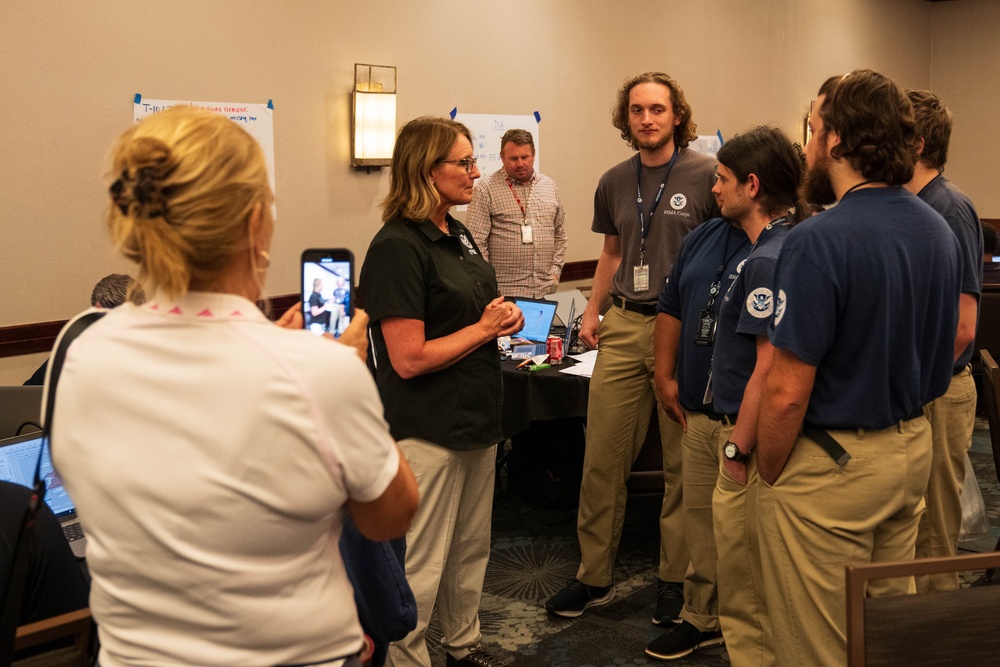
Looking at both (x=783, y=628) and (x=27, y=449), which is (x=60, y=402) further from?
(x=783, y=628)

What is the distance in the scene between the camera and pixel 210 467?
1.06m

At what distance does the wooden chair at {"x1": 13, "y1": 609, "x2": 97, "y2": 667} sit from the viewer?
4.87ft

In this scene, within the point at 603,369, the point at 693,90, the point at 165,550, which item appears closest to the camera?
the point at 165,550

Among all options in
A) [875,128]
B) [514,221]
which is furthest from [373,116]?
[875,128]

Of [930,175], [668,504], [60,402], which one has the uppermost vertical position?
[930,175]

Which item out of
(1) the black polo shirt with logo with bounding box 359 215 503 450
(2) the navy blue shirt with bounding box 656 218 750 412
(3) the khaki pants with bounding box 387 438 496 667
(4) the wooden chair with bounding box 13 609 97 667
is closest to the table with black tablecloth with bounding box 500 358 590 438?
(2) the navy blue shirt with bounding box 656 218 750 412

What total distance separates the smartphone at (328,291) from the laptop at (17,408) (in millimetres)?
1169

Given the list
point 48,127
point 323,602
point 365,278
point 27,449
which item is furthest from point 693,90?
point 323,602

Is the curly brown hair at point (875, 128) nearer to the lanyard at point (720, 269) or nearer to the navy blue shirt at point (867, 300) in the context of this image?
the navy blue shirt at point (867, 300)

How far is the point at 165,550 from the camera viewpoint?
1.08m

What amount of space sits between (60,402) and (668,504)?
243 cm

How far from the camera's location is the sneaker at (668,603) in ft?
10.6

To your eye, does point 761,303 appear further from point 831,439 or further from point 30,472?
point 30,472

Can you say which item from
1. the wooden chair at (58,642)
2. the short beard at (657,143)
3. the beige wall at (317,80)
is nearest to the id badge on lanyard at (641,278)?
the short beard at (657,143)
